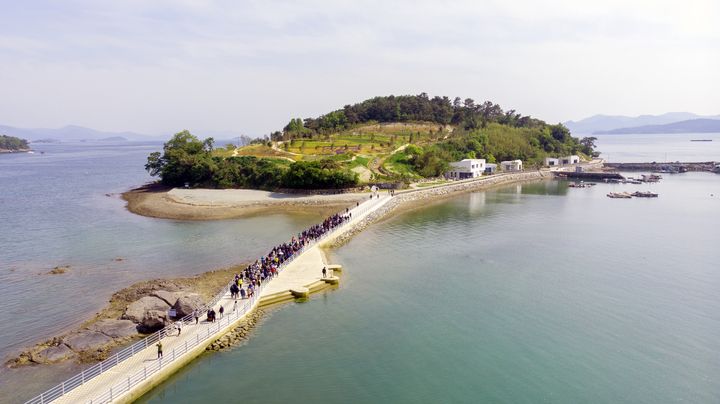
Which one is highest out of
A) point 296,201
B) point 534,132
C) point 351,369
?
point 534,132

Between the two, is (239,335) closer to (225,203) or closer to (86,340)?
(86,340)

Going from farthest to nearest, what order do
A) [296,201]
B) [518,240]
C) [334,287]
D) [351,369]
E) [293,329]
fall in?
[296,201], [518,240], [334,287], [293,329], [351,369]

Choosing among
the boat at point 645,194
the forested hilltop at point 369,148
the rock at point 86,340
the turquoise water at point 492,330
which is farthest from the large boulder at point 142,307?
the boat at point 645,194

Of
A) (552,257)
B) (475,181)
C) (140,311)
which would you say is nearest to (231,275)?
(140,311)

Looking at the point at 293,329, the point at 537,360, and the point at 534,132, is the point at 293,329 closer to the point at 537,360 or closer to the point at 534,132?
the point at 537,360

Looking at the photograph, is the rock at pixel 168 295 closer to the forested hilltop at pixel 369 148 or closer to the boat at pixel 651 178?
the forested hilltop at pixel 369 148

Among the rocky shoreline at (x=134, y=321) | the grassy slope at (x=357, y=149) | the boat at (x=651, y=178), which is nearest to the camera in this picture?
the rocky shoreline at (x=134, y=321)

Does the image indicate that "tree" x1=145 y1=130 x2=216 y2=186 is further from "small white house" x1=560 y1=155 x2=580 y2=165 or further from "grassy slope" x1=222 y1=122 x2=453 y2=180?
"small white house" x1=560 y1=155 x2=580 y2=165
